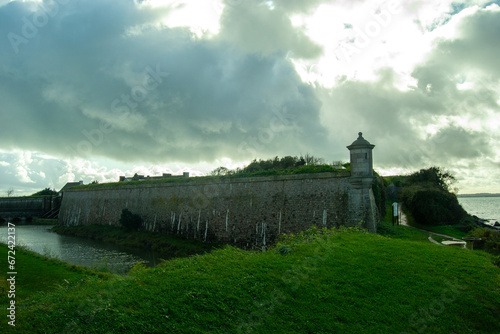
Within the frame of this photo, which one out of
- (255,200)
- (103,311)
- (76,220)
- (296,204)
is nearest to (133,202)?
(76,220)

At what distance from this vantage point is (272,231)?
19.5 metres

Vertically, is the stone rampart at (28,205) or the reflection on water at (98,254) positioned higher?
the stone rampart at (28,205)

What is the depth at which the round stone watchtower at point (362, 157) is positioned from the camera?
16203 mm

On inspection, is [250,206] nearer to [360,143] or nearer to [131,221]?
[360,143]

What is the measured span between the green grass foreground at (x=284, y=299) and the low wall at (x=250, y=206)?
789cm

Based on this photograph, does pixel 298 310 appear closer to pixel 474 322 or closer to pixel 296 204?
pixel 474 322

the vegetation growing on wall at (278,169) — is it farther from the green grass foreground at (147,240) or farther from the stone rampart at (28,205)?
the stone rampart at (28,205)

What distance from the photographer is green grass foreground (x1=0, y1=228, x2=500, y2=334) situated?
5.66 metres

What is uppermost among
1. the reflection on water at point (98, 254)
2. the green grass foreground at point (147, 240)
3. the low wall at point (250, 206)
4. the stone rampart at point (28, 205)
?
the low wall at point (250, 206)

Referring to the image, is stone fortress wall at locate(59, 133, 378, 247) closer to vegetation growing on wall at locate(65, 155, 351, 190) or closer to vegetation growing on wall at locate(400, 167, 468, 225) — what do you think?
vegetation growing on wall at locate(65, 155, 351, 190)

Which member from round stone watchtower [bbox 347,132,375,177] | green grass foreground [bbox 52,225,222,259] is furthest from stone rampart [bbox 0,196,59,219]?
round stone watchtower [bbox 347,132,375,177]

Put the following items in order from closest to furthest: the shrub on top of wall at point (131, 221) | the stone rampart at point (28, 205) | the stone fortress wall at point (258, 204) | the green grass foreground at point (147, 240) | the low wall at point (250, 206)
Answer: the stone fortress wall at point (258, 204), the low wall at point (250, 206), the green grass foreground at point (147, 240), the shrub on top of wall at point (131, 221), the stone rampart at point (28, 205)

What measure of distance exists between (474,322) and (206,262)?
6.25m

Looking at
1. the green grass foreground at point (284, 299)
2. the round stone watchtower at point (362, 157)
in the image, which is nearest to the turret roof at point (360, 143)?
the round stone watchtower at point (362, 157)
